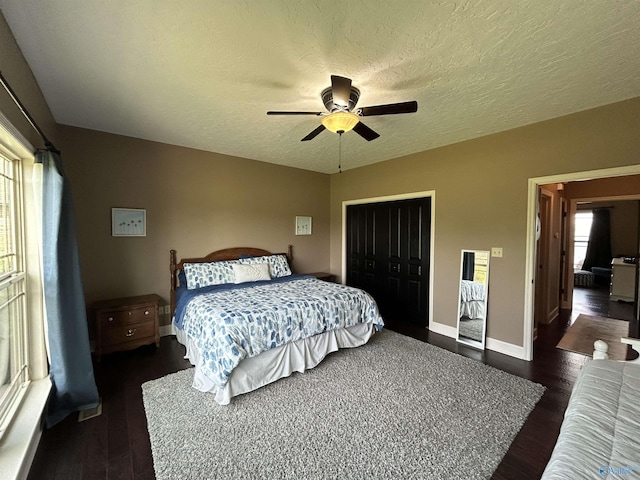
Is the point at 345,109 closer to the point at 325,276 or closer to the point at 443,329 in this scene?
the point at 443,329

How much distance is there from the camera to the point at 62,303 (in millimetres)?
1989

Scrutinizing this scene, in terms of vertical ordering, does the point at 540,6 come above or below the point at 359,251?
above

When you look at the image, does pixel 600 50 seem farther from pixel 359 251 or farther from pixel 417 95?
pixel 359 251

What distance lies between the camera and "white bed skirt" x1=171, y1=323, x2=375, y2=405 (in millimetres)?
2291

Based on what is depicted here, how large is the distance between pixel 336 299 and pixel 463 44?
240cm

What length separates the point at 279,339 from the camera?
2508 mm

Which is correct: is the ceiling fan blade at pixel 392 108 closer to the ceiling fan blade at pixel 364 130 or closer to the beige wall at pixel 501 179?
the ceiling fan blade at pixel 364 130

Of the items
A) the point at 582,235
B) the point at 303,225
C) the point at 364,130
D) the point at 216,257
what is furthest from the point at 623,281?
the point at 216,257

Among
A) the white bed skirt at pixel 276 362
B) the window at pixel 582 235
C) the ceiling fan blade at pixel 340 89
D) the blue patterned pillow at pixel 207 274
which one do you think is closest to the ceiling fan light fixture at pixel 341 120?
the ceiling fan blade at pixel 340 89

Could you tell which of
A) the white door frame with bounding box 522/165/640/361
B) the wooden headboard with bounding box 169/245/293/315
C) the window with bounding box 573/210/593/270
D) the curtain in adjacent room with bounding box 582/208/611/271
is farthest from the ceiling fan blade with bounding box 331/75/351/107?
the window with bounding box 573/210/593/270

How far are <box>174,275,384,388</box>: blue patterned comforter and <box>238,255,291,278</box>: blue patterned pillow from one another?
60cm

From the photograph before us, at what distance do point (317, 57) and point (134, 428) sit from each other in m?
2.91

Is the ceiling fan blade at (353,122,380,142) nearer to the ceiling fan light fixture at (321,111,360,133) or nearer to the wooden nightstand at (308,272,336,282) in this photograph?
the ceiling fan light fixture at (321,111,360,133)

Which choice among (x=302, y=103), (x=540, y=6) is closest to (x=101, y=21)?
(x=302, y=103)
